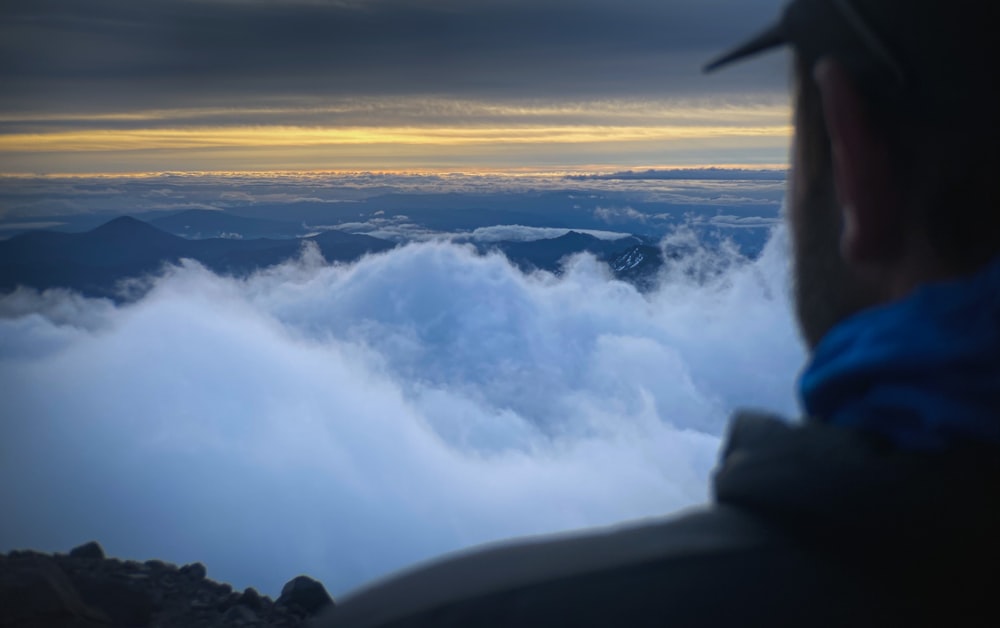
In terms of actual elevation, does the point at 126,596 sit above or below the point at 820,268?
below

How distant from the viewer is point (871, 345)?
72cm

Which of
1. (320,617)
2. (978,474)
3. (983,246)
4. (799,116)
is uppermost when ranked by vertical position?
(799,116)

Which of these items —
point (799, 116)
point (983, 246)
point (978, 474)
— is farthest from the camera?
point (799, 116)

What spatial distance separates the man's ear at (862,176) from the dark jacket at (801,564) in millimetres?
185

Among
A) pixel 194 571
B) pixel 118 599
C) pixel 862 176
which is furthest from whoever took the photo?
pixel 194 571

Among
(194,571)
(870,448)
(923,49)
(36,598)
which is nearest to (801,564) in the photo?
(870,448)

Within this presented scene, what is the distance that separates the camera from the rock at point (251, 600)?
8156 mm

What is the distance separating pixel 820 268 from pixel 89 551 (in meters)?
9.33

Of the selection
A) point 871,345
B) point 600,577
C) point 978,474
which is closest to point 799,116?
point 871,345

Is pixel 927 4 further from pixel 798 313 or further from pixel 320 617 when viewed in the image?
pixel 320 617

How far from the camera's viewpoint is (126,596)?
7527 millimetres

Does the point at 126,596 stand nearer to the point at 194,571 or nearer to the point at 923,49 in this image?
the point at 194,571

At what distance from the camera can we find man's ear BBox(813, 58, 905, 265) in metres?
0.79

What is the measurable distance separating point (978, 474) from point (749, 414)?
0.21m
